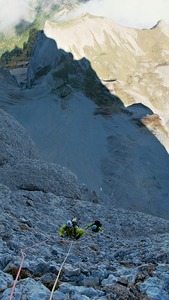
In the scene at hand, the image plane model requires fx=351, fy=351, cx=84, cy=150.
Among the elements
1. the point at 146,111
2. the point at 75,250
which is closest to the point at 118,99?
the point at 146,111

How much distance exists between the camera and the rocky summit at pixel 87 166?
7.80 metres

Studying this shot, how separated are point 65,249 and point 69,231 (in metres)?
3.51

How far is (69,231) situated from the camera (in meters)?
16.2

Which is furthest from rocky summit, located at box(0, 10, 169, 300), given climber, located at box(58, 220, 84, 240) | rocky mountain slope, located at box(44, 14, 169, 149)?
rocky mountain slope, located at box(44, 14, 169, 149)

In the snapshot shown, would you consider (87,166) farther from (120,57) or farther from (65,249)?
(65,249)

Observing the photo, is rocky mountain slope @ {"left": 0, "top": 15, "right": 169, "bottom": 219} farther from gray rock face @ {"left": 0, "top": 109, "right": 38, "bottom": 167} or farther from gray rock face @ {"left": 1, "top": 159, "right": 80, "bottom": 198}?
gray rock face @ {"left": 1, "top": 159, "right": 80, "bottom": 198}

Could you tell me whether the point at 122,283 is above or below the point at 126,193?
above

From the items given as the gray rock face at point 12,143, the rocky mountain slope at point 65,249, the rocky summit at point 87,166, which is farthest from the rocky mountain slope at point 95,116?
the rocky mountain slope at point 65,249

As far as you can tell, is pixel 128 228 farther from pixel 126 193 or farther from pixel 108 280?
pixel 126 193

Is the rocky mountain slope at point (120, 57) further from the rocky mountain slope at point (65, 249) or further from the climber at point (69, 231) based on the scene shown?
the climber at point (69, 231)

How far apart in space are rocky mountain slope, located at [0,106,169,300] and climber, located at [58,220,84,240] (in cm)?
58

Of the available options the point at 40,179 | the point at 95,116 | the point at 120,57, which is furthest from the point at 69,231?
the point at 120,57

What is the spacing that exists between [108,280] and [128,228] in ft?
53.3

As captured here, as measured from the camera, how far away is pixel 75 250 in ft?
41.8
